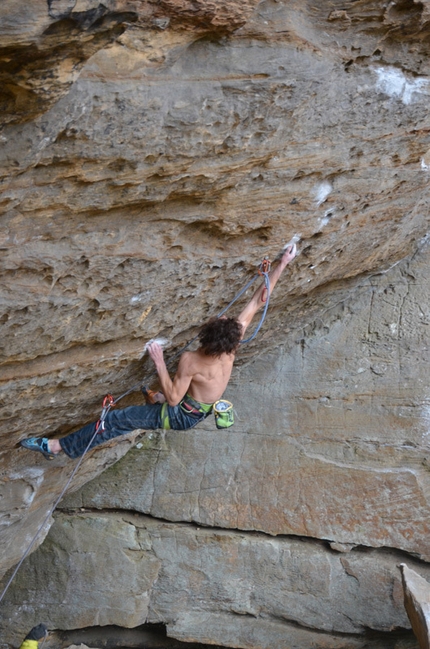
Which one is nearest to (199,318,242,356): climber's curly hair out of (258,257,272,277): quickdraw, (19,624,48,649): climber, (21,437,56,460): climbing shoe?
(258,257,272,277): quickdraw

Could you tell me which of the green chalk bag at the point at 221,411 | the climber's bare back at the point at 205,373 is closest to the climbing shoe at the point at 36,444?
the climber's bare back at the point at 205,373

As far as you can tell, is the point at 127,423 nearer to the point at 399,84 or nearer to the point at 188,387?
the point at 188,387

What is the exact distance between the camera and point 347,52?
155 inches

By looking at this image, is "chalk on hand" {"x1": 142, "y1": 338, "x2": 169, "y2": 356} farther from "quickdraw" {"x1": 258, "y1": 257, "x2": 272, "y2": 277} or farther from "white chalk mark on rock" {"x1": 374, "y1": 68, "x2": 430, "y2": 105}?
"white chalk mark on rock" {"x1": 374, "y1": 68, "x2": 430, "y2": 105}

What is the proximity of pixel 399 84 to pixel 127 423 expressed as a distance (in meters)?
2.92

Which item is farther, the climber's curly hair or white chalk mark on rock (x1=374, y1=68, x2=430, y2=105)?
the climber's curly hair

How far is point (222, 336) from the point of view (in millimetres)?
4574

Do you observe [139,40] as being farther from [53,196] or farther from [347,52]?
[347,52]

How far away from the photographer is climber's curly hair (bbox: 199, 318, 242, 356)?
4.58m

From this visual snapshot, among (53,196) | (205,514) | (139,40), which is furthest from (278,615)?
(139,40)

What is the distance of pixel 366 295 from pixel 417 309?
1.59ft

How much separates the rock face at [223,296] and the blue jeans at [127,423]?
0.95 ft

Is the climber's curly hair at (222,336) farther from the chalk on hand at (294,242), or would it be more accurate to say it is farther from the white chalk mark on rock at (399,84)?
the white chalk mark on rock at (399,84)

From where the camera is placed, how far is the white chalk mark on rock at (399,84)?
4168mm
